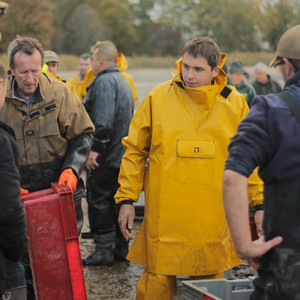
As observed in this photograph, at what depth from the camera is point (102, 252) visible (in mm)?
6305

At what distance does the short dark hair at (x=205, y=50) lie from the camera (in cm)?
391

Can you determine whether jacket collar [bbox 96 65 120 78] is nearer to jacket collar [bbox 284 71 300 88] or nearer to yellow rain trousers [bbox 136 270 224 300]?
yellow rain trousers [bbox 136 270 224 300]

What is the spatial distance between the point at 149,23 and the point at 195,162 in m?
93.2

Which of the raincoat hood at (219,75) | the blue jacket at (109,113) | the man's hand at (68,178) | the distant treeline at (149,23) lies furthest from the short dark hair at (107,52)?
the distant treeline at (149,23)

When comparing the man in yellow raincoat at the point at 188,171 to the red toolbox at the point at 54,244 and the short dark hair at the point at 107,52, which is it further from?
the short dark hair at the point at 107,52

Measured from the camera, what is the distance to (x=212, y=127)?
391 cm

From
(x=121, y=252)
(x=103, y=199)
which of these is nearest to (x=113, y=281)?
(x=121, y=252)

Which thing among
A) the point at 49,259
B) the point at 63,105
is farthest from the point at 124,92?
the point at 49,259

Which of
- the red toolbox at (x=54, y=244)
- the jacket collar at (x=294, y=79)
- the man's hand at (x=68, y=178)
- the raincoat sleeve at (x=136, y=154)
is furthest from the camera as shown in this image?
the man's hand at (x=68, y=178)

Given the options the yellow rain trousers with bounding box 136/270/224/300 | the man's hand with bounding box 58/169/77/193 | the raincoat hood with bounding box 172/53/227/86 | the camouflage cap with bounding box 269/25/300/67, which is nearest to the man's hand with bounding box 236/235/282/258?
the camouflage cap with bounding box 269/25/300/67

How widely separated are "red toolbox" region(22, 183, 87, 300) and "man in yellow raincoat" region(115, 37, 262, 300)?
15.3 inches

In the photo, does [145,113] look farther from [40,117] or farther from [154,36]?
[154,36]

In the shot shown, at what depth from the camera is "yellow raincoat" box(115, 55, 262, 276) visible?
12.8 feet

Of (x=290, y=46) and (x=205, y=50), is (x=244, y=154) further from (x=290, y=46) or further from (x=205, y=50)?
(x=205, y=50)
